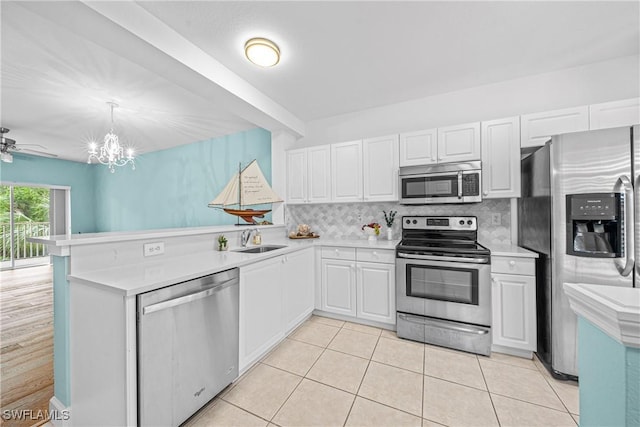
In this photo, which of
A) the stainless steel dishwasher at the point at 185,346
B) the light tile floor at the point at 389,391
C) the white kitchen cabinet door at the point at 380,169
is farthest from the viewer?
the white kitchen cabinet door at the point at 380,169

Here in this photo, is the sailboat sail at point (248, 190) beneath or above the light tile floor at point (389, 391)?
above

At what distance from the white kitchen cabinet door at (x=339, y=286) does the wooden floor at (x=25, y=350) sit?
2307 mm

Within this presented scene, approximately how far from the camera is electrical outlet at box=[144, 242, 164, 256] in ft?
5.97

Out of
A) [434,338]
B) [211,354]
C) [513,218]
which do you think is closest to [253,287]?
[211,354]

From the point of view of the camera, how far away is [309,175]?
3.38 meters

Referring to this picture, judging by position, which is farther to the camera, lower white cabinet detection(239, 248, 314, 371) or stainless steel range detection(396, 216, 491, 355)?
stainless steel range detection(396, 216, 491, 355)

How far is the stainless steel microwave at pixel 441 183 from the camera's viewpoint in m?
2.45

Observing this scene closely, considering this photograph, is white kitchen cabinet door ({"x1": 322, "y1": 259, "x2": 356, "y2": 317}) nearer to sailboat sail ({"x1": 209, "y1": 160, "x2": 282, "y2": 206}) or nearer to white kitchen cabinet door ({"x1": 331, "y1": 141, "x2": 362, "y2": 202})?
white kitchen cabinet door ({"x1": 331, "y1": 141, "x2": 362, "y2": 202})

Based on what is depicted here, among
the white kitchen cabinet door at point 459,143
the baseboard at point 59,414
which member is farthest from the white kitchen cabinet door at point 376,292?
the baseboard at point 59,414

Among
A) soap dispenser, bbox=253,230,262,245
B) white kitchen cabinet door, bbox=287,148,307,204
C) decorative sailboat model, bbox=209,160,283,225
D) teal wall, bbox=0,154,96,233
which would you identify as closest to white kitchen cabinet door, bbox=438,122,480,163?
white kitchen cabinet door, bbox=287,148,307,204

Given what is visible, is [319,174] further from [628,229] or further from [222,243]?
[628,229]

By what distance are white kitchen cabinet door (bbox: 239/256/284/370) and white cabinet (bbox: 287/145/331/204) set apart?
1.26 m

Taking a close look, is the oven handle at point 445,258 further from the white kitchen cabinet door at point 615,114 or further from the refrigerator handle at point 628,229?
the white kitchen cabinet door at point 615,114

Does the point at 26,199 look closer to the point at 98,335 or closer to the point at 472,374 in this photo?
the point at 98,335
